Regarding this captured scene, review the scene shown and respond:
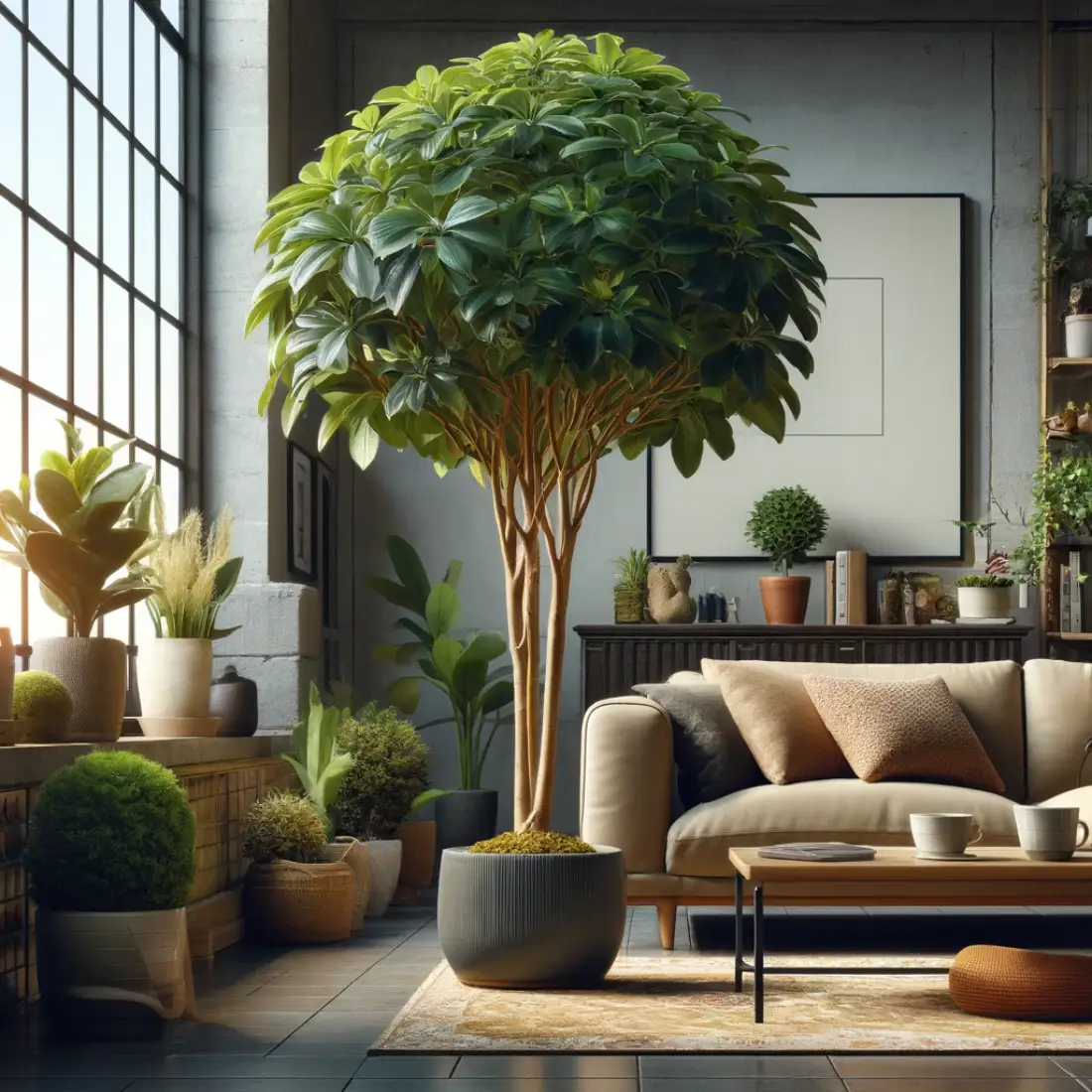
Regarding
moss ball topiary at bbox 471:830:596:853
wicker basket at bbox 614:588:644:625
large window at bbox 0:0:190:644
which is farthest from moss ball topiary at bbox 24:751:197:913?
wicker basket at bbox 614:588:644:625

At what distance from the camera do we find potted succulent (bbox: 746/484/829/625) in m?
6.72

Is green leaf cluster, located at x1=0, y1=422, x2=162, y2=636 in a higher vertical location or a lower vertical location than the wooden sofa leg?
higher

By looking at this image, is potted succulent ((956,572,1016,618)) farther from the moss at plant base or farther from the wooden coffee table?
the moss at plant base

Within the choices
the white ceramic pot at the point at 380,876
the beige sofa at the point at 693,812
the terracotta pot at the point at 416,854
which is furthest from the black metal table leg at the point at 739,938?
the terracotta pot at the point at 416,854

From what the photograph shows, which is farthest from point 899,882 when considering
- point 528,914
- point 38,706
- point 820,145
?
point 820,145

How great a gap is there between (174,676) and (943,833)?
237 cm

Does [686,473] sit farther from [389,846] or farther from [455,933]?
[389,846]

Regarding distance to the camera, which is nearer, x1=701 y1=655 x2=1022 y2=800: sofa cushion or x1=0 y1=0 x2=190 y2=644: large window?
x1=0 y1=0 x2=190 y2=644: large window

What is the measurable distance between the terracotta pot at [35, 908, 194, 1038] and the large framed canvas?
4285 mm

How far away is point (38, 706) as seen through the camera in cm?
359

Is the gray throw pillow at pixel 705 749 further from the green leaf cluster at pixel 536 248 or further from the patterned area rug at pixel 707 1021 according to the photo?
the green leaf cluster at pixel 536 248

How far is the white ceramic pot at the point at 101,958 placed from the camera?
3.10 meters

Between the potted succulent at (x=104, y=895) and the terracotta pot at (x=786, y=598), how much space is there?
12.9 ft

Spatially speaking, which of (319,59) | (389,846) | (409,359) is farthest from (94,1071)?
(319,59)
